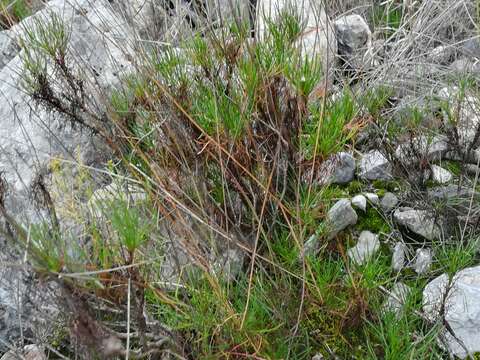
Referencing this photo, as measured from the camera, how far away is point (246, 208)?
76.1 inches

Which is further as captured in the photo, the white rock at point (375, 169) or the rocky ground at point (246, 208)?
the white rock at point (375, 169)

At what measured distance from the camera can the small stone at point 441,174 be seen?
84.4 inches

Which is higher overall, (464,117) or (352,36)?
(352,36)

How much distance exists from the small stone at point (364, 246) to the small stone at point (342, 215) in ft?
0.20

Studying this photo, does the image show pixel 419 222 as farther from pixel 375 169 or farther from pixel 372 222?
pixel 375 169

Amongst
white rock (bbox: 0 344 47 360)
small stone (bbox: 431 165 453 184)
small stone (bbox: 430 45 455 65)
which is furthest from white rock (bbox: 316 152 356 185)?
white rock (bbox: 0 344 47 360)

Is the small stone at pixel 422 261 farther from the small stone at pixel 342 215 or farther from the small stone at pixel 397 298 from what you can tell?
the small stone at pixel 342 215

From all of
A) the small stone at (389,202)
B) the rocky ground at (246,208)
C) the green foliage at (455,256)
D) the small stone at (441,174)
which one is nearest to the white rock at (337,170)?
the rocky ground at (246,208)

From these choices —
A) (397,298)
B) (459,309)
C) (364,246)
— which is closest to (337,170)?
(364,246)

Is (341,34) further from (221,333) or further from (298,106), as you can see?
(221,333)

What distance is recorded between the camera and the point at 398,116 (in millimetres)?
2170

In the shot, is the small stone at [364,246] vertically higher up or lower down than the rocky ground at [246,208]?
lower down

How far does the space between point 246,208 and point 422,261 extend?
54cm

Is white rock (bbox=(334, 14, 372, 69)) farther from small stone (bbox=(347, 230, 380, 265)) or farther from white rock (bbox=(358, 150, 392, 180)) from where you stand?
small stone (bbox=(347, 230, 380, 265))
